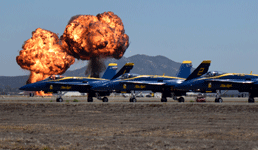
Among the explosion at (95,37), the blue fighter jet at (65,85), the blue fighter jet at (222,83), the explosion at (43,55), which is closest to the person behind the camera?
the blue fighter jet at (222,83)

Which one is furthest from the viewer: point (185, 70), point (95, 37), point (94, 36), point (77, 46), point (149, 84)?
point (77, 46)

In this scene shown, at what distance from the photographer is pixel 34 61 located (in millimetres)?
101938

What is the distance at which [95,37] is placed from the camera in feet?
305

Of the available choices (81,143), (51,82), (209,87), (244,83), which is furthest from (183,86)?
(81,143)

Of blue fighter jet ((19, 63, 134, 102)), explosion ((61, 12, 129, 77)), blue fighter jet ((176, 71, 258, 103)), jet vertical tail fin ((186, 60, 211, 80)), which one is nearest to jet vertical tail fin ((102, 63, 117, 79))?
blue fighter jet ((19, 63, 134, 102))

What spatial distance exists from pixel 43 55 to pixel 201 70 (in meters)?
52.9

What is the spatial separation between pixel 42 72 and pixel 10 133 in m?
84.6

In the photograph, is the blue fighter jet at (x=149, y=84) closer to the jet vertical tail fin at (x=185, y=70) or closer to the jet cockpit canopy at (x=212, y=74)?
the jet cockpit canopy at (x=212, y=74)

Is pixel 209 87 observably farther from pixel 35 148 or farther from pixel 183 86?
pixel 35 148

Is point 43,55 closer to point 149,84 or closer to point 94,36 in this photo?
point 94,36

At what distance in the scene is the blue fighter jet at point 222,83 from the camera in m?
55.2

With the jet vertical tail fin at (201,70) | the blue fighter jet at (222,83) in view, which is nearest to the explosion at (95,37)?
the jet vertical tail fin at (201,70)

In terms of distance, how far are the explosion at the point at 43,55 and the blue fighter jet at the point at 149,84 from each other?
147ft

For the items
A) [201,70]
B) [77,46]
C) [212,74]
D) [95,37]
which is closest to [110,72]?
[95,37]
